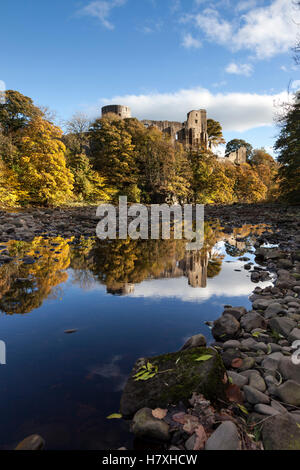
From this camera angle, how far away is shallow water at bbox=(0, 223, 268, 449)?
170 centimetres

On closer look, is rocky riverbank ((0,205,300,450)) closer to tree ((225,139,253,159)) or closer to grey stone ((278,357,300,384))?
grey stone ((278,357,300,384))

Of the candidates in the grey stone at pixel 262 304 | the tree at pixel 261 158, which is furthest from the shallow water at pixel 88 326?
the tree at pixel 261 158

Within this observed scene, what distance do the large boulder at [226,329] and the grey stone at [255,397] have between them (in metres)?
0.94

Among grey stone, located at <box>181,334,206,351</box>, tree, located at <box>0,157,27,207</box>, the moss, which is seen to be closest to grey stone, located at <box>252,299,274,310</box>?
grey stone, located at <box>181,334,206,351</box>

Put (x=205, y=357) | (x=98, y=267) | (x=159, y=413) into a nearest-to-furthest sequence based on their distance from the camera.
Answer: (x=159, y=413) → (x=205, y=357) → (x=98, y=267)

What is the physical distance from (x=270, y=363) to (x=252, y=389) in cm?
43

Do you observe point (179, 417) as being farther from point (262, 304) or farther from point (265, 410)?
point (262, 304)

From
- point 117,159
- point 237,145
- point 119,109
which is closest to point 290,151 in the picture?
point 117,159

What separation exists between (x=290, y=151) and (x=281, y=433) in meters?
21.1

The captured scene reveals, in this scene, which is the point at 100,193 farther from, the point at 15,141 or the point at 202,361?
the point at 202,361

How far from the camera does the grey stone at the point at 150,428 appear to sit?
4.95 ft

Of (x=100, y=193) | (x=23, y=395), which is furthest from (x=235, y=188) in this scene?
(x=23, y=395)

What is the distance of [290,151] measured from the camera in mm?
18719

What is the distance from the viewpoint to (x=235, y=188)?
5009cm
